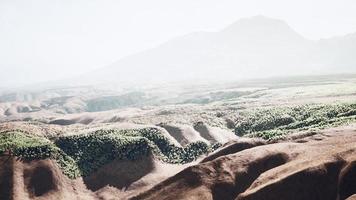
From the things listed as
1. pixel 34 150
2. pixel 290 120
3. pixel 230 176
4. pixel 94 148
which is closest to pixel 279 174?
pixel 230 176

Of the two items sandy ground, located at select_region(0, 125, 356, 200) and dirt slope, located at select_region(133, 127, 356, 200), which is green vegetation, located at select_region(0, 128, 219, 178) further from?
dirt slope, located at select_region(133, 127, 356, 200)

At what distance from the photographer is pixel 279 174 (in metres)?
50.4

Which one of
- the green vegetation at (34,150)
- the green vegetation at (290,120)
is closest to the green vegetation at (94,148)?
the green vegetation at (34,150)

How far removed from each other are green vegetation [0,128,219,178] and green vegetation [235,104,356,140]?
14.9 meters

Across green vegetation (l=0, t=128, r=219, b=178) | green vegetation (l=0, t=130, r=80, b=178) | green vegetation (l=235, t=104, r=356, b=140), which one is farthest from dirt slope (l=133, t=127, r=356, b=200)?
green vegetation (l=0, t=130, r=80, b=178)

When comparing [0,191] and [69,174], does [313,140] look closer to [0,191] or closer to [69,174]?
[69,174]

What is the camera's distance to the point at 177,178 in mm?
59938

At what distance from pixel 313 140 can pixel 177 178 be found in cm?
1921

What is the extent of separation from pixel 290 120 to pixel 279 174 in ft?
147

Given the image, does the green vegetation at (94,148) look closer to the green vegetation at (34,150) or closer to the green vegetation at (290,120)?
the green vegetation at (34,150)

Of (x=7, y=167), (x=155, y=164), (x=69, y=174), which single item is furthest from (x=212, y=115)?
(x=7, y=167)

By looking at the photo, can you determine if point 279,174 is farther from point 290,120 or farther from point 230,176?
point 290,120

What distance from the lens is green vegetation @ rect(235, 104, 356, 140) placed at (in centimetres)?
7538

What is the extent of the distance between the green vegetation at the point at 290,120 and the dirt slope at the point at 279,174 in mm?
11235
